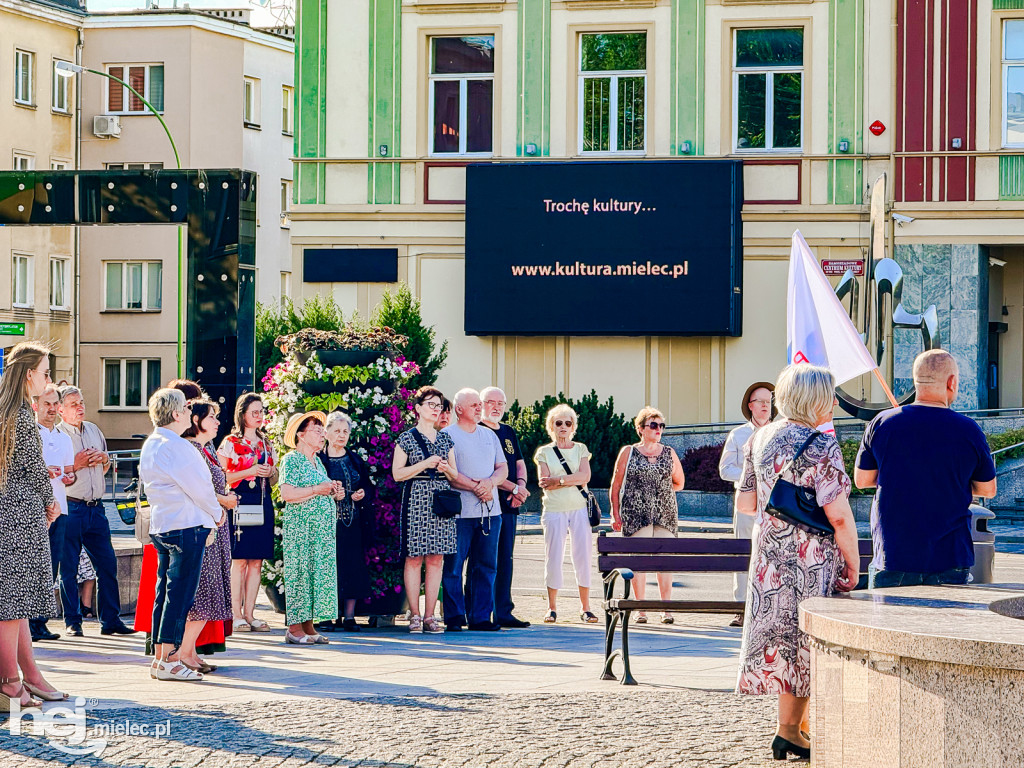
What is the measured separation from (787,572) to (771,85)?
68.4 ft

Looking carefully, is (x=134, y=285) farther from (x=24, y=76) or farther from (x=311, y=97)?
(x=311, y=97)

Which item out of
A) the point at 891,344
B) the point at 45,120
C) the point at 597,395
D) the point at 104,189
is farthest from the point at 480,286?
the point at 45,120

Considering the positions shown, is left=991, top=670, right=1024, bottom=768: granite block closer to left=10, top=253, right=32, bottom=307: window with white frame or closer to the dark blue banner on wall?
the dark blue banner on wall

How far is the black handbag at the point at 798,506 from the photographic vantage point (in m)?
7.16

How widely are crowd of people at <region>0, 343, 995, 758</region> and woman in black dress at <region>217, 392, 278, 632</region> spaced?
0.05ft

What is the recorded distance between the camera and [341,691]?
29.3 feet

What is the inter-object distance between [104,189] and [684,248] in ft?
50.7

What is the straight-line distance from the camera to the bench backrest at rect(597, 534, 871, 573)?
10227 millimetres

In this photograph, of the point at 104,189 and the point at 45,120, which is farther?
the point at 45,120

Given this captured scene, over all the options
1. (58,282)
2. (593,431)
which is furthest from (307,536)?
(58,282)

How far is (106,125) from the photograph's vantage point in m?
44.9

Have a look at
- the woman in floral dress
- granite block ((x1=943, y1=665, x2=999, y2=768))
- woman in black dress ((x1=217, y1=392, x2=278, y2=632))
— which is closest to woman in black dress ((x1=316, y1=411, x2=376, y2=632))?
woman in black dress ((x1=217, y1=392, x2=278, y2=632))

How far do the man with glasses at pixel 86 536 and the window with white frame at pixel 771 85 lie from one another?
57.2 ft

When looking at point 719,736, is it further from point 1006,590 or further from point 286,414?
point 286,414
